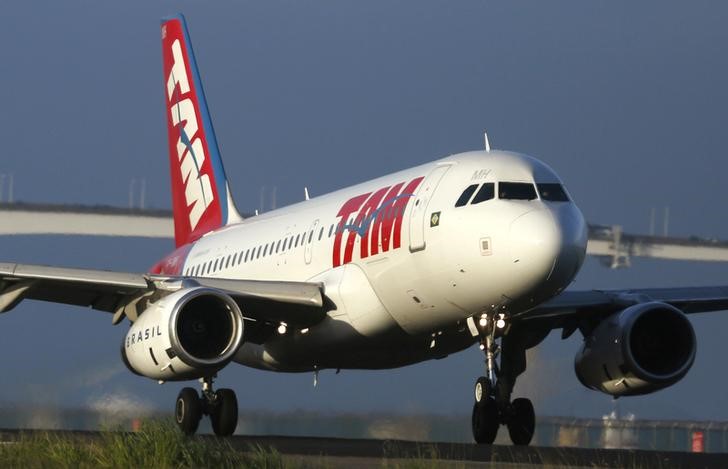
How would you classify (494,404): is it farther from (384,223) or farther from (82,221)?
(82,221)

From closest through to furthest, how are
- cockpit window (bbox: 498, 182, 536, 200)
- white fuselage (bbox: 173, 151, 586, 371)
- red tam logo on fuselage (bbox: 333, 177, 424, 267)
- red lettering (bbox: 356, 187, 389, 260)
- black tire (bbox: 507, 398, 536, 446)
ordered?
white fuselage (bbox: 173, 151, 586, 371), cockpit window (bbox: 498, 182, 536, 200), black tire (bbox: 507, 398, 536, 446), red tam logo on fuselage (bbox: 333, 177, 424, 267), red lettering (bbox: 356, 187, 389, 260)

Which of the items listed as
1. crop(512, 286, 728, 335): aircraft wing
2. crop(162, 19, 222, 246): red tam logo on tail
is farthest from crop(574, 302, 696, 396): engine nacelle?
crop(162, 19, 222, 246): red tam logo on tail

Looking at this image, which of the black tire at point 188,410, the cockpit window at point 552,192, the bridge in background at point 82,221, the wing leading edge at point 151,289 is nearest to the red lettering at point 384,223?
the wing leading edge at point 151,289

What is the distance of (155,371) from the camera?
23.9 meters

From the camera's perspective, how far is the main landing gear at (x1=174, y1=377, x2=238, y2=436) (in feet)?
85.2

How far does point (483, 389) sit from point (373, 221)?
359cm

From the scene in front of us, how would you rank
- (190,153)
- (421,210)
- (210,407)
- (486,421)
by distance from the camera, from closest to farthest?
(486,421)
(421,210)
(210,407)
(190,153)

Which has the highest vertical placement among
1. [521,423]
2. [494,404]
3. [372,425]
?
[494,404]

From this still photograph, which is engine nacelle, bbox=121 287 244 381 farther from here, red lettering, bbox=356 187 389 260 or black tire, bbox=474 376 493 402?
black tire, bbox=474 376 493 402

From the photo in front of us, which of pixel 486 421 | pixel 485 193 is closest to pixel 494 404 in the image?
pixel 486 421

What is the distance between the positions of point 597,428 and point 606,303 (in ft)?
44.6

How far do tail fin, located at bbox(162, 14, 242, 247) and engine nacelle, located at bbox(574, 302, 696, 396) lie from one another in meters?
10.9

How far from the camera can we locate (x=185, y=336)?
24.1 meters

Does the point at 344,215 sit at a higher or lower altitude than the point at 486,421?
higher
